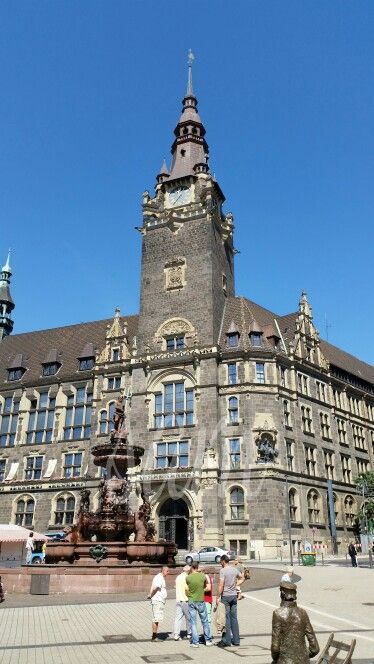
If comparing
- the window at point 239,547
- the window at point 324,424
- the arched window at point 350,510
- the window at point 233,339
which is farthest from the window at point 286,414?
the arched window at point 350,510

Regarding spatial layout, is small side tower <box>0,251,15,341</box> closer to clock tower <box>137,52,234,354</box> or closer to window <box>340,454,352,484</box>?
clock tower <box>137,52,234,354</box>

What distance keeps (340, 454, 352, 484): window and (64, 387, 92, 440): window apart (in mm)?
24857

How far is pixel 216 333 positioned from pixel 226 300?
5593 millimetres

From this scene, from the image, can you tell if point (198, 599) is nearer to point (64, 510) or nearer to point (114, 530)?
point (114, 530)

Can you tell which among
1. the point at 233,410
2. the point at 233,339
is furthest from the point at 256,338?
the point at 233,410

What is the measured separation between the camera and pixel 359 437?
2394 inches

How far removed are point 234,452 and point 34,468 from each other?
19953mm

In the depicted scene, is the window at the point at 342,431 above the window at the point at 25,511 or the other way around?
above

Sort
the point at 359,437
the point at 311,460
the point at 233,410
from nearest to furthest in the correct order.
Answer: the point at 233,410, the point at 311,460, the point at 359,437

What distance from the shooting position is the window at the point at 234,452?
152 ft

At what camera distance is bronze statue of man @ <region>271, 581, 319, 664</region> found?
6.32 metres

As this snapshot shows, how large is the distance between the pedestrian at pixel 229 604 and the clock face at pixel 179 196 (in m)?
48.8

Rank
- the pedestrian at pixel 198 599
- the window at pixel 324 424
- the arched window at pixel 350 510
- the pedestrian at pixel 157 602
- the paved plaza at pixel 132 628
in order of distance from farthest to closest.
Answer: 1. the window at pixel 324 424
2. the arched window at pixel 350 510
3. the pedestrian at pixel 157 602
4. the pedestrian at pixel 198 599
5. the paved plaza at pixel 132 628

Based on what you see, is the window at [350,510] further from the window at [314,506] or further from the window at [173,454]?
the window at [173,454]
